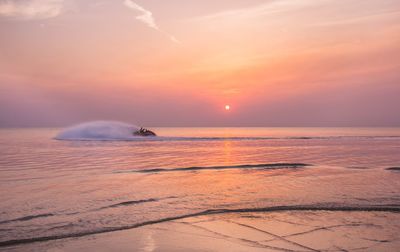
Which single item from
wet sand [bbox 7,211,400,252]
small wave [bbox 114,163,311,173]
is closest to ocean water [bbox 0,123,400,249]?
small wave [bbox 114,163,311,173]

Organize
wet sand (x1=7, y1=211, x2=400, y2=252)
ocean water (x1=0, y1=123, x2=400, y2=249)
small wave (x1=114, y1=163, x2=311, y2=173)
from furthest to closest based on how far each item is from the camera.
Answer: small wave (x1=114, y1=163, x2=311, y2=173) < ocean water (x1=0, y1=123, x2=400, y2=249) < wet sand (x1=7, y1=211, x2=400, y2=252)

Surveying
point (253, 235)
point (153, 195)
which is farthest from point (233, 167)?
point (253, 235)

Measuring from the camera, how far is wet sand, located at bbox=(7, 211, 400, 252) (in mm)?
4355

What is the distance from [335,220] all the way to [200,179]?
5026 millimetres

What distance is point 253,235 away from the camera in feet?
16.0

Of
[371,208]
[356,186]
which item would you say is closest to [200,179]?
[356,186]

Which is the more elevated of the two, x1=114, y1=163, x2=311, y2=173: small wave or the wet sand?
x1=114, y1=163, x2=311, y2=173: small wave

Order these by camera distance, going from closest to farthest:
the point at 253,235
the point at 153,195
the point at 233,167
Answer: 1. the point at 253,235
2. the point at 153,195
3. the point at 233,167

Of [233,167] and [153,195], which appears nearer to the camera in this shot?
[153,195]

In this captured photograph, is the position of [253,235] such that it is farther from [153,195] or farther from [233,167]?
[233,167]

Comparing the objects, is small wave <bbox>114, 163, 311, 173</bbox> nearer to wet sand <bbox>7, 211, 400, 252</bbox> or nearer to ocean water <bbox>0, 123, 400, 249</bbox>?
ocean water <bbox>0, 123, 400, 249</bbox>

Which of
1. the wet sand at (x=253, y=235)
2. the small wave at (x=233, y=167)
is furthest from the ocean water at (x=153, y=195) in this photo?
the wet sand at (x=253, y=235)

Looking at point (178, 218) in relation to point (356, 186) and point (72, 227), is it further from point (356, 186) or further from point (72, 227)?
point (356, 186)

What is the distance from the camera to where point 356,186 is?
8.80 meters
